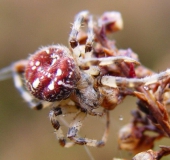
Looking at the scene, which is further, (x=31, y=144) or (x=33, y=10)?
(x=33, y=10)

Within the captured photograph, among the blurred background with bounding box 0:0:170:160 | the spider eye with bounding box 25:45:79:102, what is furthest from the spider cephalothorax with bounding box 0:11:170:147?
the blurred background with bounding box 0:0:170:160

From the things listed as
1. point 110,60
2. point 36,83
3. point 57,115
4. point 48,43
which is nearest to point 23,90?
point 57,115

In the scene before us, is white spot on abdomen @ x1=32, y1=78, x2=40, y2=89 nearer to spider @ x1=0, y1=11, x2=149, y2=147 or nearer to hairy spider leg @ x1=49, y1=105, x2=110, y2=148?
spider @ x1=0, y1=11, x2=149, y2=147

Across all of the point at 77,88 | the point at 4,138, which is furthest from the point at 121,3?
the point at 77,88

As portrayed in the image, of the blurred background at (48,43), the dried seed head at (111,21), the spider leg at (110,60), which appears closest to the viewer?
the spider leg at (110,60)

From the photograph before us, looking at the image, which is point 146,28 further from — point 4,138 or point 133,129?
point 133,129

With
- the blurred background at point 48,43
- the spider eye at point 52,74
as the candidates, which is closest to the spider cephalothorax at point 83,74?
the spider eye at point 52,74

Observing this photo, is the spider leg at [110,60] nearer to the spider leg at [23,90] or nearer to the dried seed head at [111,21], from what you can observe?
the dried seed head at [111,21]
